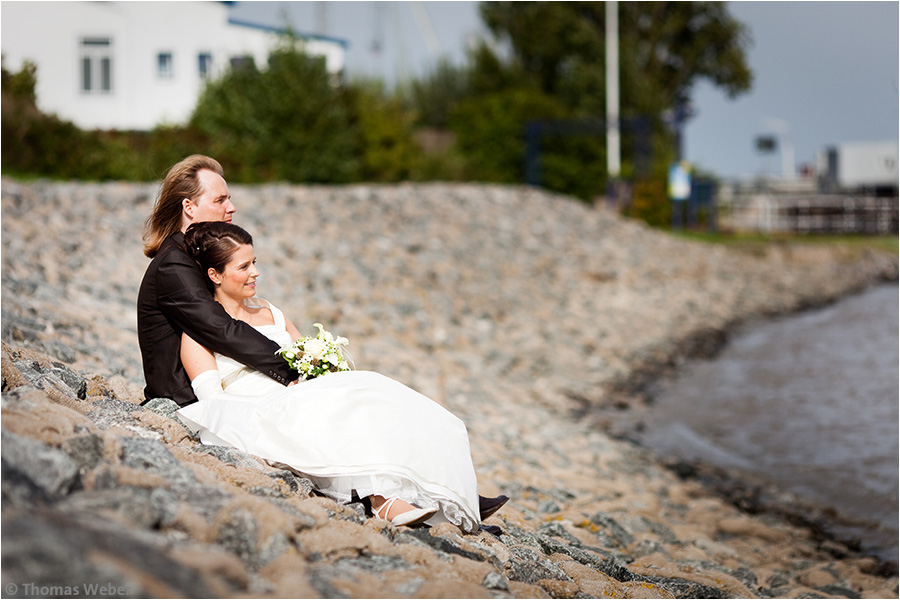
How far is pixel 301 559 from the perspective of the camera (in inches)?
132

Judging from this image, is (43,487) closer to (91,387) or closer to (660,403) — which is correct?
(91,387)

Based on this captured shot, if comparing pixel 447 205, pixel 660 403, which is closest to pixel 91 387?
pixel 660 403

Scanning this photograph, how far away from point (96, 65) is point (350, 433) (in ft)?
89.0

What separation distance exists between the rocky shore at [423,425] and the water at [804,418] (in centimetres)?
63

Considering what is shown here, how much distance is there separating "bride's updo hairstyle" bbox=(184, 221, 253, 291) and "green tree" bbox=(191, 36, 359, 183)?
1915cm

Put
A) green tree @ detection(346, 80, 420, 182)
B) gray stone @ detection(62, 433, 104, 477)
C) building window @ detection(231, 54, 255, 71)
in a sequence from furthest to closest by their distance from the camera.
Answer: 1. green tree @ detection(346, 80, 420, 182)
2. building window @ detection(231, 54, 255, 71)
3. gray stone @ detection(62, 433, 104, 477)

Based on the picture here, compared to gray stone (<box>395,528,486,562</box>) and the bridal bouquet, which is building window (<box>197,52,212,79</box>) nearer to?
the bridal bouquet

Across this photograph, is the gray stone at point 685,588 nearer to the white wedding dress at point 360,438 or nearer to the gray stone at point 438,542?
the white wedding dress at point 360,438

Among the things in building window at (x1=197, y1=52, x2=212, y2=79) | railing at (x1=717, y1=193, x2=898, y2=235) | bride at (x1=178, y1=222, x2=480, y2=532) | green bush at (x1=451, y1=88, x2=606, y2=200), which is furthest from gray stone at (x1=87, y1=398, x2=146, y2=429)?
railing at (x1=717, y1=193, x2=898, y2=235)

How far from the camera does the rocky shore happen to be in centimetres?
317

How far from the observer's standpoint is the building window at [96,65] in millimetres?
27656

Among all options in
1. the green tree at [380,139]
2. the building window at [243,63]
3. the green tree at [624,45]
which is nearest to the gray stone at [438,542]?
the green tree at [380,139]

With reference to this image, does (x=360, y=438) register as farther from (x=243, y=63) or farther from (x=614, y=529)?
(x=243, y=63)

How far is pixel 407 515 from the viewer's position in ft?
13.6
